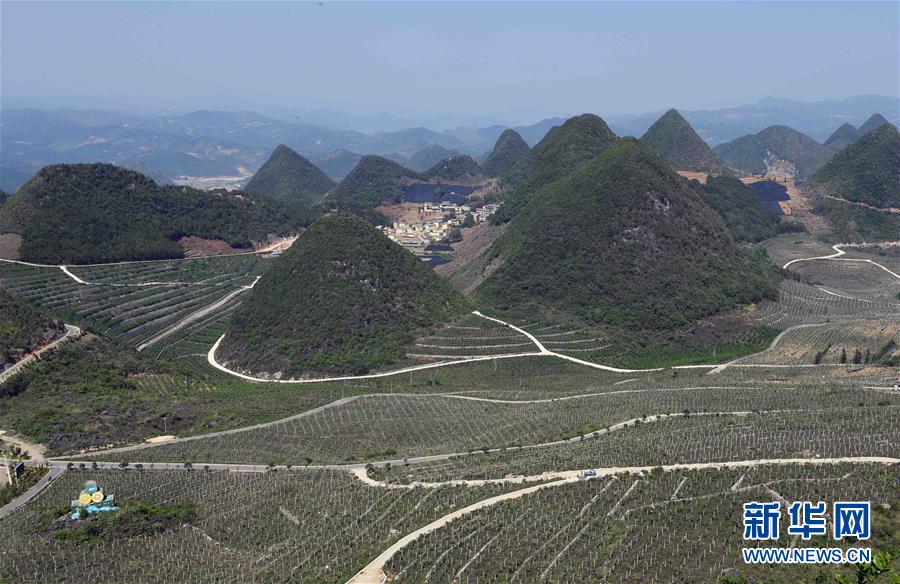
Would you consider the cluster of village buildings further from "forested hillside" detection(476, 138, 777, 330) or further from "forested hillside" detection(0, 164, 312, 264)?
"forested hillside" detection(476, 138, 777, 330)

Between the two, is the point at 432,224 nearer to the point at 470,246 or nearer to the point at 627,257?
the point at 470,246

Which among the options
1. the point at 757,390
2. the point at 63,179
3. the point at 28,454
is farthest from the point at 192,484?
the point at 63,179

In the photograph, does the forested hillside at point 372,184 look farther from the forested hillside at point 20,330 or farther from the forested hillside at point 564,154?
the forested hillside at point 20,330

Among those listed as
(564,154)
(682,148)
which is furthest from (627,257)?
(682,148)

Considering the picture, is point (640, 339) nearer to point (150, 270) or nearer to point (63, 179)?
point (150, 270)

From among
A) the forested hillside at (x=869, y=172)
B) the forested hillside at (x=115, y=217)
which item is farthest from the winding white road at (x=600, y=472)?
the forested hillside at (x=869, y=172)

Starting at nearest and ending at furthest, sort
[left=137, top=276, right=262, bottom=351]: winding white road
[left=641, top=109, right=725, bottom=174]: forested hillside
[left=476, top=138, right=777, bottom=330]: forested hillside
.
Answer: [left=137, top=276, right=262, bottom=351]: winding white road → [left=476, top=138, right=777, bottom=330]: forested hillside → [left=641, top=109, right=725, bottom=174]: forested hillside

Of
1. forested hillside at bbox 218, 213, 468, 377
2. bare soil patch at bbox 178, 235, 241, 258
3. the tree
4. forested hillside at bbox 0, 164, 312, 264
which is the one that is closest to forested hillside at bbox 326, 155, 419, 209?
forested hillside at bbox 0, 164, 312, 264
